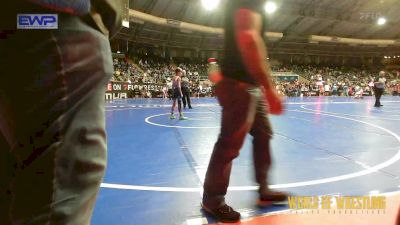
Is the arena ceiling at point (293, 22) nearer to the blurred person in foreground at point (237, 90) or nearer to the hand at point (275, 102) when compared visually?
the blurred person in foreground at point (237, 90)

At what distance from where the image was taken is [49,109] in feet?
2.05

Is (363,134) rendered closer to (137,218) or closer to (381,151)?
(381,151)

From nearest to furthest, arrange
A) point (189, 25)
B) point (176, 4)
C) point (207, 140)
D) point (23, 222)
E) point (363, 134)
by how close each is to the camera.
Result: point (23, 222), point (207, 140), point (363, 134), point (176, 4), point (189, 25)

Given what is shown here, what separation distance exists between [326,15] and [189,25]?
15.5 metres

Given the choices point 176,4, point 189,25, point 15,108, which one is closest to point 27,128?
point 15,108

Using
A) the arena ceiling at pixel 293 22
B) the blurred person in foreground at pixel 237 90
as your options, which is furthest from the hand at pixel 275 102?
the arena ceiling at pixel 293 22

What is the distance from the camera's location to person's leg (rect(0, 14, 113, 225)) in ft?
2.01

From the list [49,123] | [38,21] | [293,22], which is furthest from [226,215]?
[293,22]

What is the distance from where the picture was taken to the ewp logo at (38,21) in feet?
2.03

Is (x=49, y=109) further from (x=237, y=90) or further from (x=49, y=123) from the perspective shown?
(x=237, y=90)

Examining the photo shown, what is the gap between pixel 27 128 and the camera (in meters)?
0.62

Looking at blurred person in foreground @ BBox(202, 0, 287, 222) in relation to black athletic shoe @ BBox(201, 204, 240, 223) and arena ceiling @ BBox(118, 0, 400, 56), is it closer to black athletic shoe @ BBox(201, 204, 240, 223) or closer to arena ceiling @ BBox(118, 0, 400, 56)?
black athletic shoe @ BBox(201, 204, 240, 223)

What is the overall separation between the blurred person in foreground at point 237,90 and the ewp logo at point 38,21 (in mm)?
1604

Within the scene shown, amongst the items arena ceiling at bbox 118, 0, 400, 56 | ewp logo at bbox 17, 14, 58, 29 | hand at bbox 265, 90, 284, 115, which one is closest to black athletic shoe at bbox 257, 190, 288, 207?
hand at bbox 265, 90, 284, 115
